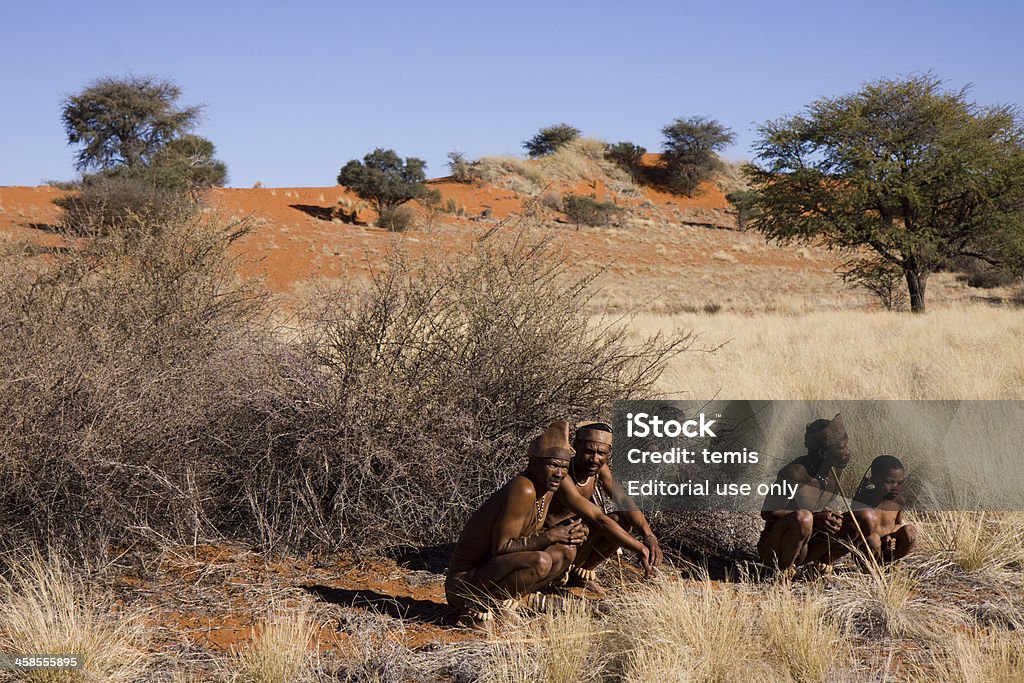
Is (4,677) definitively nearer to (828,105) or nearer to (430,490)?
(430,490)

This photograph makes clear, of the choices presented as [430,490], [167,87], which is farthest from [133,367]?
[167,87]

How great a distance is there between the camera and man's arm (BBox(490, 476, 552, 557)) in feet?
Result: 13.0

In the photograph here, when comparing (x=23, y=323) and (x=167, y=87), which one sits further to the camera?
(x=167, y=87)

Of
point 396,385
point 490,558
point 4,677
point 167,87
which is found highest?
point 167,87

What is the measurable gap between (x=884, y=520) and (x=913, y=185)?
58.8ft

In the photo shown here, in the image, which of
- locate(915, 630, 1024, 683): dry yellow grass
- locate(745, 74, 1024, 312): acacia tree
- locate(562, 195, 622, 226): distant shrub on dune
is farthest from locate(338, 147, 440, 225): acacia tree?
locate(915, 630, 1024, 683): dry yellow grass

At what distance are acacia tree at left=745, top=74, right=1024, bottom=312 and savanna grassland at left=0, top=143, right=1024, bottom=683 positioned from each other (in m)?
16.0

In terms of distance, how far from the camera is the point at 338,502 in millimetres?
4992

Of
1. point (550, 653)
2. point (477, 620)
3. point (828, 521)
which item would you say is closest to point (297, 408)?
point (477, 620)

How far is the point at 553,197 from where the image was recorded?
44.3 metres

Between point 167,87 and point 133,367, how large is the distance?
3391cm

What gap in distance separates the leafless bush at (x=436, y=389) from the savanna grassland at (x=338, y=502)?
0.06 feet

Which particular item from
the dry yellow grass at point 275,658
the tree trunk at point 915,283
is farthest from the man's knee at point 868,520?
the tree trunk at point 915,283

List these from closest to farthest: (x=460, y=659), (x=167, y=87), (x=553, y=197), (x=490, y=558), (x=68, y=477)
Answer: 1. (x=460, y=659)
2. (x=490, y=558)
3. (x=68, y=477)
4. (x=167, y=87)
5. (x=553, y=197)
